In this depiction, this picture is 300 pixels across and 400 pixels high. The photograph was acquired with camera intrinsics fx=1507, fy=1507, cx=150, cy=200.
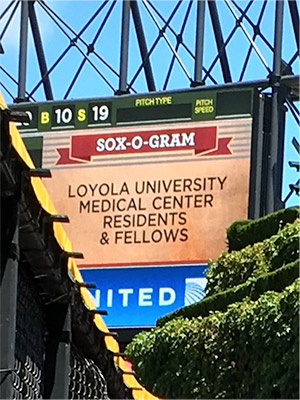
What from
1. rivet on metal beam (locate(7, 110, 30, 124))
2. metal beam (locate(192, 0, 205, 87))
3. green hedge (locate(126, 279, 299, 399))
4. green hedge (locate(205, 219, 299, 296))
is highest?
metal beam (locate(192, 0, 205, 87))

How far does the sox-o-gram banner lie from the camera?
23.8m

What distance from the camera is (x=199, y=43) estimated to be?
25.4 metres

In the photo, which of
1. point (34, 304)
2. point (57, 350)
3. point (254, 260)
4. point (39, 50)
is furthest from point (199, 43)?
point (34, 304)

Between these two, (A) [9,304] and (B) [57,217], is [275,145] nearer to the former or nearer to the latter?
(B) [57,217]

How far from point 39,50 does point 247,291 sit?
1305 centimetres

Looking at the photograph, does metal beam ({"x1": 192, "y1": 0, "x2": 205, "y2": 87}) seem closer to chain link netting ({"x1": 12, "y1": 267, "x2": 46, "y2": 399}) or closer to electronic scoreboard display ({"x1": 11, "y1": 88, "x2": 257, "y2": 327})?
electronic scoreboard display ({"x1": 11, "y1": 88, "x2": 257, "y2": 327})

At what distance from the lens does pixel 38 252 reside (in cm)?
593

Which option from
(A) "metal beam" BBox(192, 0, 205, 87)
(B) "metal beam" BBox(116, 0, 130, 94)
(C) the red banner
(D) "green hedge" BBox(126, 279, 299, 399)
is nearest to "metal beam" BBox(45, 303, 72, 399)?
(D) "green hedge" BBox(126, 279, 299, 399)

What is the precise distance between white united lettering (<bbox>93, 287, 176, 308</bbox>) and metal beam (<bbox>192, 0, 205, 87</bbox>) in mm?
3959

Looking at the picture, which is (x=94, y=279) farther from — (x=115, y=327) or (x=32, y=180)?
(x=32, y=180)

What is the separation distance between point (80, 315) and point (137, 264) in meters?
17.0

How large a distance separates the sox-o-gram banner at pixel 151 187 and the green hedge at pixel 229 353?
6.86 meters

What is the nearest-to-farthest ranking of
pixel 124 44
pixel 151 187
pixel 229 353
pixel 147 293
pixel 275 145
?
pixel 229 353 < pixel 147 293 < pixel 275 145 < pixel 151 187 < pixel 124 44

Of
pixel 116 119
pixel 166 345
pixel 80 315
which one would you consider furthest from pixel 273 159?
pixel 80 315
